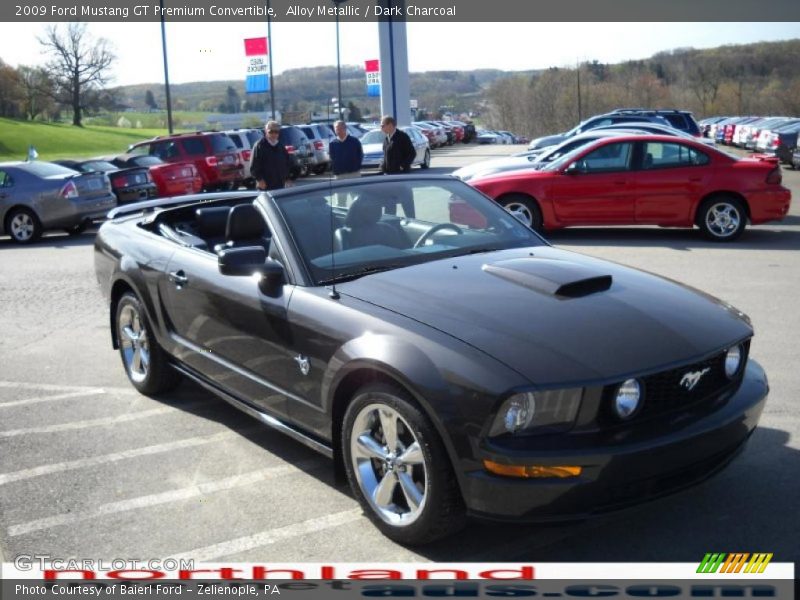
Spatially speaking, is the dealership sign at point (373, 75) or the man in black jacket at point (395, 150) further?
the dealership sign at point (373, 75)

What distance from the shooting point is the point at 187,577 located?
11.8ft

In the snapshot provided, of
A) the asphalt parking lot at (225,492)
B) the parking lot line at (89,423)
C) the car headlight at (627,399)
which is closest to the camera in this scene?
the car headlight at (627,399)

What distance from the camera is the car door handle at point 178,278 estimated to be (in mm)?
5303

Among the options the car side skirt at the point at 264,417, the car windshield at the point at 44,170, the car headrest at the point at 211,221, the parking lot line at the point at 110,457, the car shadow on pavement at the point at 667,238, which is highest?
the car windshield at the point at 44,170

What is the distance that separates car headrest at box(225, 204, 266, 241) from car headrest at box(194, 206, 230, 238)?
1355 millimetres

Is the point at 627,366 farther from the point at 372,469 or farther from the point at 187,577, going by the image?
the point at 187,577

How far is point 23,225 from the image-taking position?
631 inches

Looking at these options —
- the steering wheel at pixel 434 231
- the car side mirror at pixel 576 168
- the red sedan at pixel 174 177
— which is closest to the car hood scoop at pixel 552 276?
the steering wheel at pixel 434 231

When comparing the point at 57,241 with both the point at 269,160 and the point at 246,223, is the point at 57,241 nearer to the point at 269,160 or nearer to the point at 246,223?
the point at 269,160

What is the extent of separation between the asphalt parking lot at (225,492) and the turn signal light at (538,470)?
24 cm

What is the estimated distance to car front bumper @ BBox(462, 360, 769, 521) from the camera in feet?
10.5

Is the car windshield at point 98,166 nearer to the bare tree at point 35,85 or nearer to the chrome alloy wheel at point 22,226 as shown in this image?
the chrome alloy wheel at point 22,226

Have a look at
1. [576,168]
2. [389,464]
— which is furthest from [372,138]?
[389,464]

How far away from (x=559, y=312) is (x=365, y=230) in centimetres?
142
